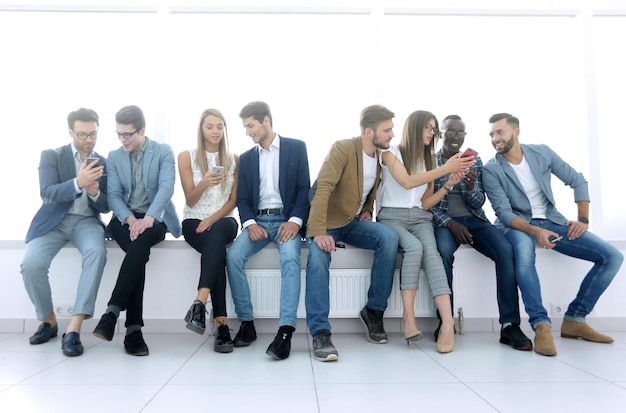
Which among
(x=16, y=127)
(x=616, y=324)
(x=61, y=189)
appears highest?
(x=16, y=127)

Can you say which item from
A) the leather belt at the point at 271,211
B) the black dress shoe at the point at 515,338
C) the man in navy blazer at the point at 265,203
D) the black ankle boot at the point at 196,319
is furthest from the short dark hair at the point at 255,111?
the black dress shoe at the point at 515,338

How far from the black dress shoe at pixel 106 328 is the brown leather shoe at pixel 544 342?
196 cm

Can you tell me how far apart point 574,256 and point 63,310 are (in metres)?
2.90

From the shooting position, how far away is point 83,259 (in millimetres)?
2418

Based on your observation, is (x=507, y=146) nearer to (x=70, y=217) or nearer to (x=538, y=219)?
(x=538, y=219)

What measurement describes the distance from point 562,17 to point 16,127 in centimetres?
377

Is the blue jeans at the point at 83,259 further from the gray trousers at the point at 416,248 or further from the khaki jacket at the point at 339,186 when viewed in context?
the gray trousers at the point at 416,248

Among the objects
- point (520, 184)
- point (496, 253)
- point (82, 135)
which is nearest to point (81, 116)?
point (82, 135)

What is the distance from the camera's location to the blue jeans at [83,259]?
235 cm

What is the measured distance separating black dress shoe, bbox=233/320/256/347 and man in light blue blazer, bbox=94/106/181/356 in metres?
0.43

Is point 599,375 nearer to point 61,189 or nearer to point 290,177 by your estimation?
point 290,177

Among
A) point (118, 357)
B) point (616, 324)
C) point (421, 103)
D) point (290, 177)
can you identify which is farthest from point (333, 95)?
point (616, 324)

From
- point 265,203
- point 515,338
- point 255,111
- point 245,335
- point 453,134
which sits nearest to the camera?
point 515,338

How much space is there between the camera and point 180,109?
3.16 m
